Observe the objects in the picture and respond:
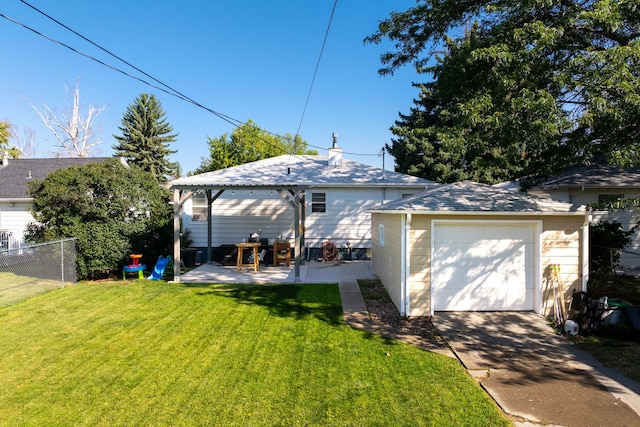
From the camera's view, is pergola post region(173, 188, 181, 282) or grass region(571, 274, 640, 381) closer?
grass region(571, 274, 640, 381)

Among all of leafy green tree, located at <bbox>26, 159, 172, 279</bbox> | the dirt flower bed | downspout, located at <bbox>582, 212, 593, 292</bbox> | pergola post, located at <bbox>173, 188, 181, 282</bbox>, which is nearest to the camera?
the dirt flower bed

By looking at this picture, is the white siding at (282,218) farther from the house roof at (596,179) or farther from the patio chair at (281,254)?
the house roof at (596,179)

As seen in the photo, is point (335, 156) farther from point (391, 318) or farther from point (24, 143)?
point (24, 143)

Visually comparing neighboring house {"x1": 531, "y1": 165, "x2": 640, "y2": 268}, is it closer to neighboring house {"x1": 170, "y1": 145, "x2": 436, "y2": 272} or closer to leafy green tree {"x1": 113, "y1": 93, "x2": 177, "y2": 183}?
neighboring house {"x1": 170, "y1": 145, "x2": 436, "y2": 272}

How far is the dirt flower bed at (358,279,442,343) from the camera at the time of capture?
5951mm

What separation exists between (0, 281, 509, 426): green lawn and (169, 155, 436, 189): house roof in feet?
17.3

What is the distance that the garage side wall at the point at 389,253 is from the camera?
23.5ft

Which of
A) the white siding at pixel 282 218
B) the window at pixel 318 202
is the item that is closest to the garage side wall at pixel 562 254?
the white siding at pixel 282 218

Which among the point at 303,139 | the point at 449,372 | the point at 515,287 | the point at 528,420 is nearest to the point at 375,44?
the point at 515,287

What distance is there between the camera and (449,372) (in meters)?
4.40

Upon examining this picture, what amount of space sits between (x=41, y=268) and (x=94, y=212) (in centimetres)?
196

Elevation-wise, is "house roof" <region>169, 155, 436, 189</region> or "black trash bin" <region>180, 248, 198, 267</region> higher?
"house roof" <region>169, 155, 436, 189</region>

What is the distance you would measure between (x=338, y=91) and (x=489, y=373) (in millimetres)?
13792

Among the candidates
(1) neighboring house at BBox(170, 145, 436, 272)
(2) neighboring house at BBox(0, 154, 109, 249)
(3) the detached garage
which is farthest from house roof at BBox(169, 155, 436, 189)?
(2) neighboring house at BBox(0, 154, 109, 249)
